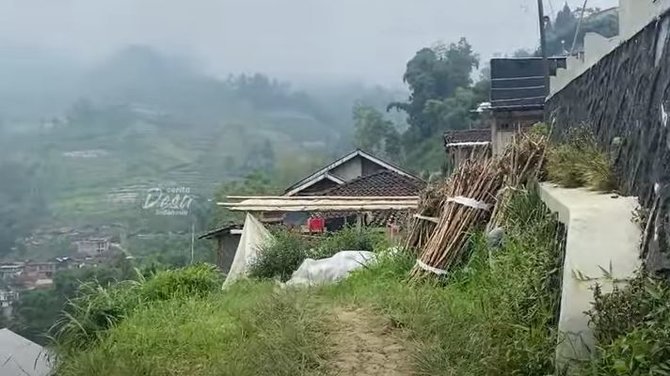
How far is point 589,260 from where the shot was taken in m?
2.93

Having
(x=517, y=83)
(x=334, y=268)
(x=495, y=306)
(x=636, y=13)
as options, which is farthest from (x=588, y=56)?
(x=517, y=83)

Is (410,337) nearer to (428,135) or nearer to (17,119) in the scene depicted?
(17,119)

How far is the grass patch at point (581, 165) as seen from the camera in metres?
3.84

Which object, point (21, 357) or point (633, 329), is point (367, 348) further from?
point (21, 357)

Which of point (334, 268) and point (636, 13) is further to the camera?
point (334, 268)

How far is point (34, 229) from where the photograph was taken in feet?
48.7

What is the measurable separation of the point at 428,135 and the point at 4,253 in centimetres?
1329

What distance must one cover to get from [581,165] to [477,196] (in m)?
1.45

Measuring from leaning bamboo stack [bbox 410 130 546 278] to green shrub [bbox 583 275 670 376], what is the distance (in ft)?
7.67

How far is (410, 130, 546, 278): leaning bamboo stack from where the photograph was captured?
5.19 m

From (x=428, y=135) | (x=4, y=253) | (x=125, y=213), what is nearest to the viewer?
(x=4, y=253)

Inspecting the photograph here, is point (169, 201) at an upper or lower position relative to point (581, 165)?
lower

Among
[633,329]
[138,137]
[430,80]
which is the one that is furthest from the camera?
[430,80]

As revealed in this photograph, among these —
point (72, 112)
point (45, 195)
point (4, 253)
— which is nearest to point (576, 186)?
point (4, 253)
